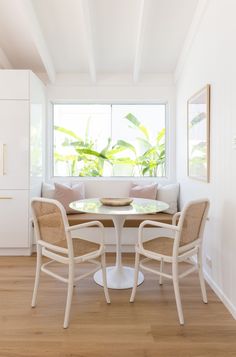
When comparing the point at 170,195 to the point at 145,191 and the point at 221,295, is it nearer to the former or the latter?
the point at 145,191

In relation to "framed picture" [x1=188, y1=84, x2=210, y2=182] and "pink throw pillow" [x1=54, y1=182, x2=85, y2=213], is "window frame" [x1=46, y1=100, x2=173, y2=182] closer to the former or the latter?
"pink throw pillow" [x1=54, y1=182, x2=85, y2=213]

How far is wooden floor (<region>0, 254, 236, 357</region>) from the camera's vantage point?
1.77 metres

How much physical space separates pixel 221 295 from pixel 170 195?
1.72 m

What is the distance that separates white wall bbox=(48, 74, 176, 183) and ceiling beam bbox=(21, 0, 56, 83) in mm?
217

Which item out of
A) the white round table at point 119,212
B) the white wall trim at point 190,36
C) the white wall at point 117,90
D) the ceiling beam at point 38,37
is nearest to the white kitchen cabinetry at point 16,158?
the ceiling beam at point 38,37

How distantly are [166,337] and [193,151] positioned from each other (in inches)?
81.7

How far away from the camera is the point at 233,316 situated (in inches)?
83.5

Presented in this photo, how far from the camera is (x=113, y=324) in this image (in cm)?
204

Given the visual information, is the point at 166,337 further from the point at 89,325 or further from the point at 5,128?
the point at 5,128

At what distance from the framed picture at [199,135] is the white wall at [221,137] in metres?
0.08

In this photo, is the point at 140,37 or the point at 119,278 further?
the point at 140,37

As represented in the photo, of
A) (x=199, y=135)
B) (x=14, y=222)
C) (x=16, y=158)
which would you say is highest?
(x=199, y=135)

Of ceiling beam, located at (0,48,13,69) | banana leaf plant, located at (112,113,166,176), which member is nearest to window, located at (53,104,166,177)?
banana leaf plant, located at (112,113,166,176)

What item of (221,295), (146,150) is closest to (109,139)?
(146,150)
